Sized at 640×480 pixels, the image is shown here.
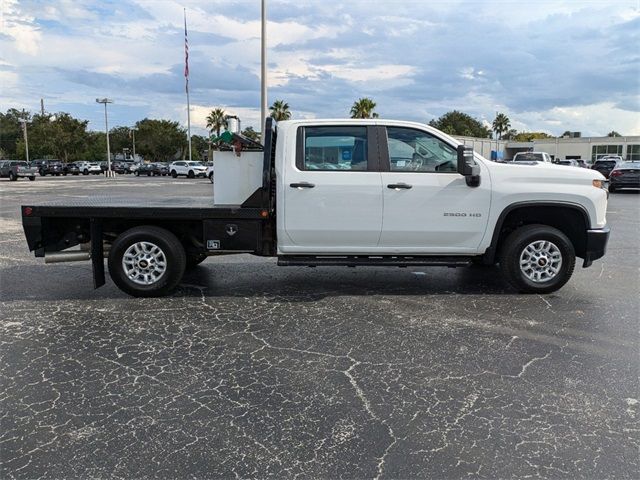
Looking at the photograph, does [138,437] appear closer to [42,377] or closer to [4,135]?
[42,377]

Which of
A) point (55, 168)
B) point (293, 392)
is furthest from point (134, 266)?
point (55, 168)

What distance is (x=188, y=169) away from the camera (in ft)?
164

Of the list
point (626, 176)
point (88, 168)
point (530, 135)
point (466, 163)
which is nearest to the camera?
point (466, 163)

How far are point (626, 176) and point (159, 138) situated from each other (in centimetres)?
7755

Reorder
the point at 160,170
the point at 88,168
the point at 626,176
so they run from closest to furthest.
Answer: the point at 626,176
the point at 160,170
the point at 88,168

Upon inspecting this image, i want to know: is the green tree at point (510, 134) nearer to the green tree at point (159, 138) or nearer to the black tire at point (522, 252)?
the green tree at point (159, 138)

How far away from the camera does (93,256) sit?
6098 millimetres

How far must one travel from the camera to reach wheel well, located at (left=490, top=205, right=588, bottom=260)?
620 centimetres

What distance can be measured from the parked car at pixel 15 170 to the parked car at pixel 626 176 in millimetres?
40247

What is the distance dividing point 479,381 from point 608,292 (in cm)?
350

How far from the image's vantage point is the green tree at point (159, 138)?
293 ft

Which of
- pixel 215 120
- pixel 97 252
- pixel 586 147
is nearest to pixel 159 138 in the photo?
pixel 215 120

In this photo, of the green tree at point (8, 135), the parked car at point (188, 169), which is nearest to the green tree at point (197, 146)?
the green tree at point (8, 135)

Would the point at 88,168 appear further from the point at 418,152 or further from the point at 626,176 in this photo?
the point at 418,152
